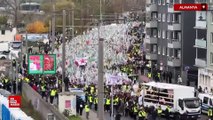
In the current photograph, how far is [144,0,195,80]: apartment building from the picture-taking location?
198 feet

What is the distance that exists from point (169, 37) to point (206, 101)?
24987 mm

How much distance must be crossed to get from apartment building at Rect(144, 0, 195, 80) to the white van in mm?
19176

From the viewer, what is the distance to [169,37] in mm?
63344

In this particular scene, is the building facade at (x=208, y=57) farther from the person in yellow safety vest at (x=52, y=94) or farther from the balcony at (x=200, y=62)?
the person in yellow safety vest at (x=52, y=94)

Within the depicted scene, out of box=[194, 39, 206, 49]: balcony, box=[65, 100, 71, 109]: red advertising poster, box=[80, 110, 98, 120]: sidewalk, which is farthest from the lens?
box=[194, 39, 206, 49]: balcony

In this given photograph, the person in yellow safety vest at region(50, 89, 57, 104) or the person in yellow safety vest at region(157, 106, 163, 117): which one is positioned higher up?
the person in yellow safety vest at region(50, 89, 57, 104)

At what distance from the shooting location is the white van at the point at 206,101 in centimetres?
3828

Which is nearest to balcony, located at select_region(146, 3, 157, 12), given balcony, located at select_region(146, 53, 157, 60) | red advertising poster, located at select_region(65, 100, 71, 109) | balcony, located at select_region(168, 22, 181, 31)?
balcony, located at select_region(146, 53, 157, 60)

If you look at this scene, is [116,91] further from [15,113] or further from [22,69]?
[22,69]

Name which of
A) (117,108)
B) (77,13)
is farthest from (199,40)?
(77,13)

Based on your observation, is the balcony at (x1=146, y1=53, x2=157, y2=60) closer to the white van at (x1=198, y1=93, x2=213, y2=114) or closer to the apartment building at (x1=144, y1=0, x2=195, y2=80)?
the apartment building at (x1=144, y1=0, x2=195, y2=80)

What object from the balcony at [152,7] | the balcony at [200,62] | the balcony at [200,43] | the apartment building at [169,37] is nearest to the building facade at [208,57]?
the balcony at [200,62]

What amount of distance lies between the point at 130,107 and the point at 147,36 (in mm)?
33967

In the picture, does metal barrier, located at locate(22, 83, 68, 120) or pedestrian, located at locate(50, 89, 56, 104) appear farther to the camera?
pedestrian, located at locate(50, 89, 56, 104)
